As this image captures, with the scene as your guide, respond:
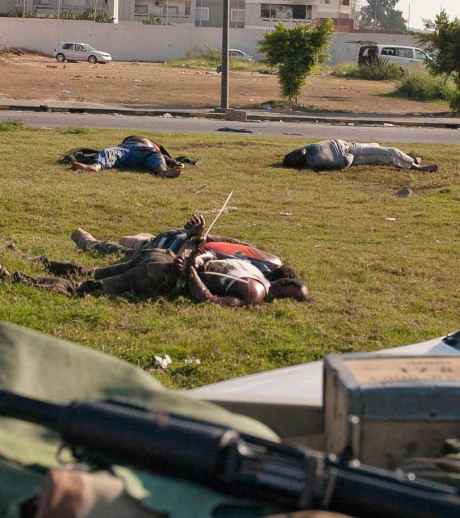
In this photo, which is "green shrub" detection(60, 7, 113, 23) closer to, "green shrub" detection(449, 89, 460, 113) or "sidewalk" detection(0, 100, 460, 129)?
"green shrub" detection(449, 89, 460, 113)

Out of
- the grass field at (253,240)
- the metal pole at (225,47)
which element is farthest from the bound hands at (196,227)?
the metal pole at (225,47)

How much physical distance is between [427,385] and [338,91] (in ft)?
130

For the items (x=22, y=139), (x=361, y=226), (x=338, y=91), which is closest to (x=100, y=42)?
(x=338, y=91)

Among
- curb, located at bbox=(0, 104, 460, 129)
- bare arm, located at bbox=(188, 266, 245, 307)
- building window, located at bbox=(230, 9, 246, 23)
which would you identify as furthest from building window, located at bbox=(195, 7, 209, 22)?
bare arm, located at bbox=(188, 266, 245, 307)

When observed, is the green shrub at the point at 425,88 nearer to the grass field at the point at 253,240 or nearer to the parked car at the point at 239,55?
the grass field at the point at 253,240

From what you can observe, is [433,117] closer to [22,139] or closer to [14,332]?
[22,139]

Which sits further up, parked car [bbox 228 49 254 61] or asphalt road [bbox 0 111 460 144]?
asphalt road [bbox 0 111 460 144]

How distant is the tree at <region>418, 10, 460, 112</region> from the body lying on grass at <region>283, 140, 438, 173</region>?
16.2 m

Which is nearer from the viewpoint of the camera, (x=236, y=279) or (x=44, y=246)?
(x=236, y=279)

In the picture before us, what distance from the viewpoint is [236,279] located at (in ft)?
24.9

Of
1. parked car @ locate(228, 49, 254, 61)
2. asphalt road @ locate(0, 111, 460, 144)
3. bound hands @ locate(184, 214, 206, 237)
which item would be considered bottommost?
parked car @ locate(228, 49, 254, 61)

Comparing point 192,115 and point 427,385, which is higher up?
point 427,385

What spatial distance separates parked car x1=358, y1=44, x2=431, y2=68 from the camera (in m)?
53.8

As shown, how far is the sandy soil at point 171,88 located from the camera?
33.0 m
